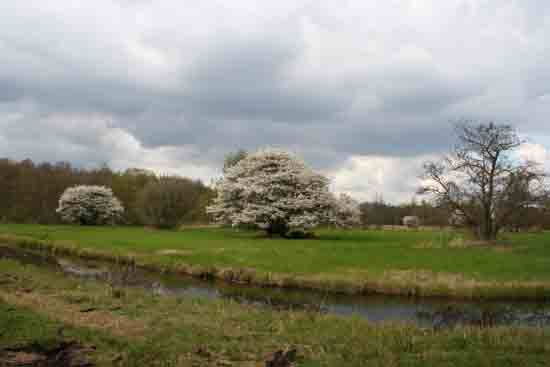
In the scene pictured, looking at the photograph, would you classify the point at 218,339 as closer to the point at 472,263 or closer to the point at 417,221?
the point at 472,263

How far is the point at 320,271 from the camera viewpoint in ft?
79.7

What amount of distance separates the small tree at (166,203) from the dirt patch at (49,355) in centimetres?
5783

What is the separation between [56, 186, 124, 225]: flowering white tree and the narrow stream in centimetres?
4941

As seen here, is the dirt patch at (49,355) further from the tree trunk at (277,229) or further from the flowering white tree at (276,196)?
the tree trunk at (277,229)

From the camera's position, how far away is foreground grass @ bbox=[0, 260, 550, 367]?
8.80m

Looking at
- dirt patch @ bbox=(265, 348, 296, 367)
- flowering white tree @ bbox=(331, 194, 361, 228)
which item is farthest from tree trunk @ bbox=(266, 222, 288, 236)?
dirt patch @ bbox=(265, 348, 296, 367)

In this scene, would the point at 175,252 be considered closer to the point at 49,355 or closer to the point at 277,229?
the point at 277,229

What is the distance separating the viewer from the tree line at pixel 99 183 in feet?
222

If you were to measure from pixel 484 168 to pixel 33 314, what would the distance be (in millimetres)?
36341

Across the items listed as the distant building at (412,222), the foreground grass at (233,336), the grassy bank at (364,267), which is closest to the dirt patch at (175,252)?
the grassy bank at (364,267)

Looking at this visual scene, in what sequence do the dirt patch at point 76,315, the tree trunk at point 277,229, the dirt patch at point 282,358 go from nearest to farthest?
the dirt patch at point 282,358 → the dirt patch at point 76,315 → the tree trunk at point 277,229

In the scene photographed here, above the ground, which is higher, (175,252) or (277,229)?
(277,229)

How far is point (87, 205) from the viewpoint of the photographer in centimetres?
7094

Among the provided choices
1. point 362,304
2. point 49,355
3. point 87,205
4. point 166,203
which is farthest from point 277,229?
point 49,355
